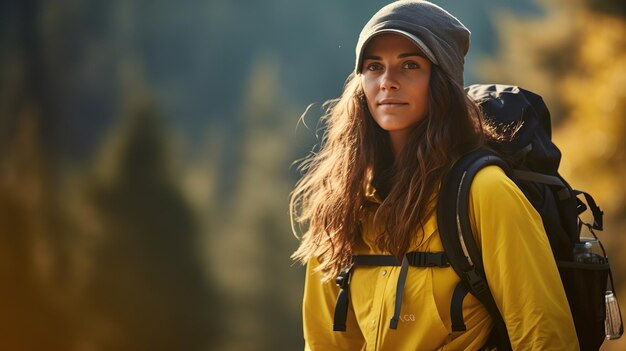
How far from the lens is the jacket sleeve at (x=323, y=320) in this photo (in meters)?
2.00

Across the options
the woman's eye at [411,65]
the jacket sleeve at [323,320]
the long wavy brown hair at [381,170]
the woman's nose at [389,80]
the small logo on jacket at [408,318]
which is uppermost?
the woman's eye at [411,65]

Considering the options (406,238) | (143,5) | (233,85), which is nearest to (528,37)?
(233,85)

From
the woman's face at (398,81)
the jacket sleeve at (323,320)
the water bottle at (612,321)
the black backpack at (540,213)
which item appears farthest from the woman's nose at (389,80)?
the water bottle at (612,321)

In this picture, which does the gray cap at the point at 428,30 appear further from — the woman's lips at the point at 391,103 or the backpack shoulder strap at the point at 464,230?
the backpack shoulder strap at the point at 464,230

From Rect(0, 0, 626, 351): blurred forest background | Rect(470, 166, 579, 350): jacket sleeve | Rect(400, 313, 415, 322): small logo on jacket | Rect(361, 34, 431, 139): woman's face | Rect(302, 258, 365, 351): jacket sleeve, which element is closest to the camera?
Rect(470, 166, 579, 350): jacket sleeve

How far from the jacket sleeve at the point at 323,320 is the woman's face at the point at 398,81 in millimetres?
423

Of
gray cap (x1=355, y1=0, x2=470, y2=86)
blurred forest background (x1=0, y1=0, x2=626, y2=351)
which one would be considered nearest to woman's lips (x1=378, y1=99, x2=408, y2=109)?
gray cap (x1=355, y1=0, x2=470, y2=86)

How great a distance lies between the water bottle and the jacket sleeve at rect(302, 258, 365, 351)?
547mm

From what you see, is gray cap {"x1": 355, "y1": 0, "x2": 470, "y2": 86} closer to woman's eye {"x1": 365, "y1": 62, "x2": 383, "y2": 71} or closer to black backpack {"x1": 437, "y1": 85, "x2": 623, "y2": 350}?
woman's eye {"x1": 365, "y1": 62, "x2": 383, "y2": 71}

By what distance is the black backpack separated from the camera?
5.65 feet

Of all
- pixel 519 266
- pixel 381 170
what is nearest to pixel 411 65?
pixel 381 170

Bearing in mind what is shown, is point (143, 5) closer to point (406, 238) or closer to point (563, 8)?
point (563, 8)

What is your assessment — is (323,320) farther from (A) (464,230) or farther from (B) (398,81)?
(B) (398,81)

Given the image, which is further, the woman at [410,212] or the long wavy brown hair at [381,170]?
the long wavy brown hair at [381,170]
